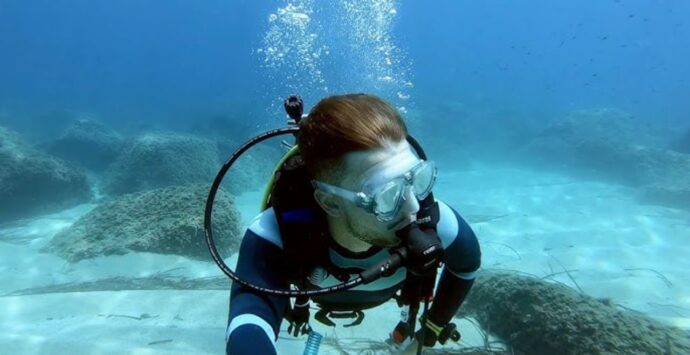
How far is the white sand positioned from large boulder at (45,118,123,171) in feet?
22.1

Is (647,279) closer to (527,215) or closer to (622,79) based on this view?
(527,215)

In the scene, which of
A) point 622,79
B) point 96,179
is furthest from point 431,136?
point 622,79

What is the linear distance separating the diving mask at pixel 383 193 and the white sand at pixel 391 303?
107 inches

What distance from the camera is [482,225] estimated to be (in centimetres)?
1076

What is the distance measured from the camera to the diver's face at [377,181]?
1.86 metres

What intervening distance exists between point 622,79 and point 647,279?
15188cm


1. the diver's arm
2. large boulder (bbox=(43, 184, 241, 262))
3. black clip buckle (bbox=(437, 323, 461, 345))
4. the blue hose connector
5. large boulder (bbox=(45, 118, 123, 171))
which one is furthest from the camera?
large boulder (bbox=(45, 118, 123, 171))

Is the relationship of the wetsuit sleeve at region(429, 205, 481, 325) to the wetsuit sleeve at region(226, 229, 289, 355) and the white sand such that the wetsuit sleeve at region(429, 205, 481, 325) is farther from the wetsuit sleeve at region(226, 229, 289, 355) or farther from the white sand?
the white sand

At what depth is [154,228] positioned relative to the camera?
808 cm

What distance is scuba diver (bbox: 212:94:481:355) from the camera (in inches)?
72.6

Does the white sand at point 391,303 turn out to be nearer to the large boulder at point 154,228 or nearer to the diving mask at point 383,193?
the large boulder at point 154,228

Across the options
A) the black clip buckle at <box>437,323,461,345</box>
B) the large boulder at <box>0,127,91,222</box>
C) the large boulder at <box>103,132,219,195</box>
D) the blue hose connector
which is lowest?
the blue hose connector

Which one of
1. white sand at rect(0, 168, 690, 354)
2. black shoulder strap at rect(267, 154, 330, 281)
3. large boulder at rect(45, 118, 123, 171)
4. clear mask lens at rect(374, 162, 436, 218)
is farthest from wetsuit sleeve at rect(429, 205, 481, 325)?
large boulder at rect(45, 118, 123, 171)

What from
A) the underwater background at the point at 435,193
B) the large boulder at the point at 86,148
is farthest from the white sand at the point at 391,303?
the large boulder at the point at 86,148
